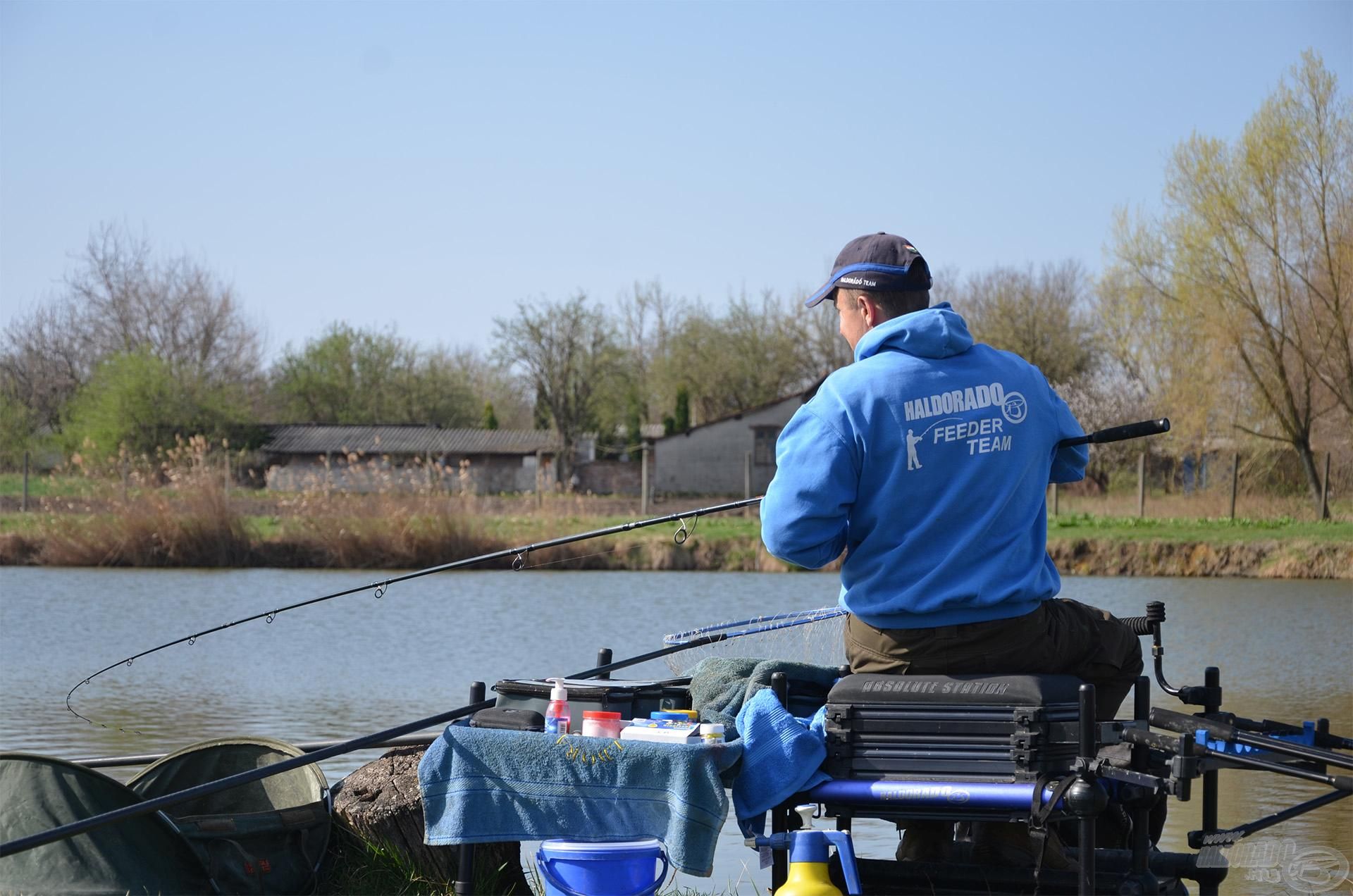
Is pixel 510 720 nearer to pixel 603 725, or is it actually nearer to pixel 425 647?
pixel 603 725

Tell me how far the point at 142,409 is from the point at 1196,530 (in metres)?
28.1

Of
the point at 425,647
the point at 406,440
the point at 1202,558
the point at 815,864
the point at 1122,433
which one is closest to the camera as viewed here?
the point at 815,864

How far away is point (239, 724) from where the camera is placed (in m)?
9.03

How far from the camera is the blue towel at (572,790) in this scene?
10.2ft

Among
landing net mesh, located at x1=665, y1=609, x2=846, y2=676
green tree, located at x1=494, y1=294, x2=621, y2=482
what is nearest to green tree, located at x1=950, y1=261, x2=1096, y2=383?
green tree, located at x1=494, y1=294, x2=621, y2=482

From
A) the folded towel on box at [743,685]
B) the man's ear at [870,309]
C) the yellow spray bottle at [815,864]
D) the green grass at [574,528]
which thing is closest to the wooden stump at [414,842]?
the folded towel on box at [743,685]

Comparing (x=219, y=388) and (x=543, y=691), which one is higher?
(x=219, y=388)

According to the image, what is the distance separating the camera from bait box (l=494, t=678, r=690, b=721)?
142 inches

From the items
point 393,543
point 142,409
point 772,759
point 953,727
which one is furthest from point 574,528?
point 953,727

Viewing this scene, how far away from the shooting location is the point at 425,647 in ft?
45.7

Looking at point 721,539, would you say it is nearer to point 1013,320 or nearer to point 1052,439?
point 1052,439

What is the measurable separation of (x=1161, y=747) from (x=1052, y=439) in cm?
78

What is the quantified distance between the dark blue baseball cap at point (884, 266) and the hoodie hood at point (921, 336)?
0.12m

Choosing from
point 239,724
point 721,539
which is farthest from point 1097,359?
point 239,724
